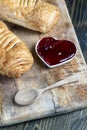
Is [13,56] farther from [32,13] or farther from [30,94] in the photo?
[32,13]

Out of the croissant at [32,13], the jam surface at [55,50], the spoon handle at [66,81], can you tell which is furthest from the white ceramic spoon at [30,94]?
the croissant at [32,13]

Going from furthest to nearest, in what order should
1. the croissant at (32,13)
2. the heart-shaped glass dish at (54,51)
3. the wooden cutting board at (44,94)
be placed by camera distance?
the croissant at (32,13), the heart-shaped glass dish at (54,51), the wooden cutting board at (44,94)

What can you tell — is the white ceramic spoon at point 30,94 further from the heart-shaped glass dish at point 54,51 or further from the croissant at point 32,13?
the croissant at point 32,13

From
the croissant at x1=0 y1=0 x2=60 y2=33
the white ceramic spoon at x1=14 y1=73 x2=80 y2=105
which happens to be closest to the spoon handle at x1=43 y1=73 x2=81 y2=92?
the white ceramic spoon at x1=14 y1=73 x2=80 y2=105

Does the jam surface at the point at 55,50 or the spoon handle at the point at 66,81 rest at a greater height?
the jam surface at the point at 55,50

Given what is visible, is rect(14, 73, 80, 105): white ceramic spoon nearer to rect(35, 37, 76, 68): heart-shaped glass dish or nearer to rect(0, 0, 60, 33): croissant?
rect(35, 37, 76, 68): heart-shaped glass dish

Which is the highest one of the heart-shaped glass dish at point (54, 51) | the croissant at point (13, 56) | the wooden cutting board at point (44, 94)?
the croissant at point (13, 56)

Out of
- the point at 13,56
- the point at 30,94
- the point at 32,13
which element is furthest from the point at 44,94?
the point at 32,13
